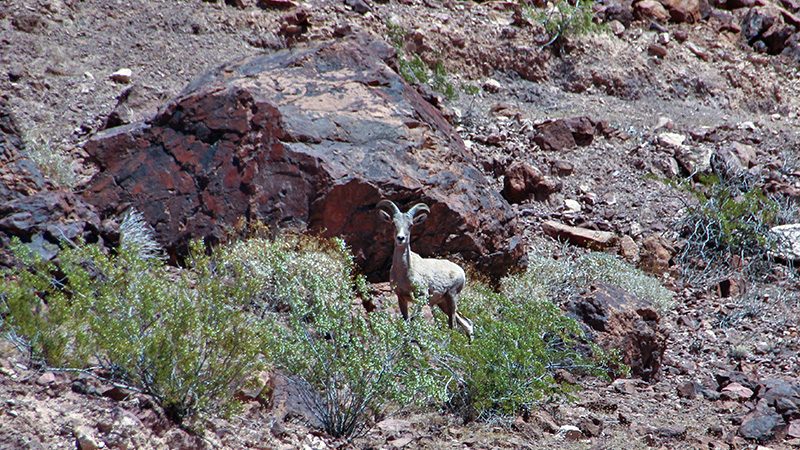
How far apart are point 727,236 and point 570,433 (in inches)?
321

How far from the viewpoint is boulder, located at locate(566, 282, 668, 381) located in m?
9.23

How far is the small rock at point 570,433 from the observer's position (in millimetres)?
7142

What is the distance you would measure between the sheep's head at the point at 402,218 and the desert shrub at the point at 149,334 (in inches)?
118

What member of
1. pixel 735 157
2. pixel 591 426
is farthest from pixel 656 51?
pixel 591 426

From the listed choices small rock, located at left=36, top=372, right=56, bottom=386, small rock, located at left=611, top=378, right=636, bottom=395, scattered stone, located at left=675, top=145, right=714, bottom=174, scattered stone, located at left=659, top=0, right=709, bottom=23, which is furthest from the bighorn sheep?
scattered stone, located at left=659, top=0, right=709, bottom=23

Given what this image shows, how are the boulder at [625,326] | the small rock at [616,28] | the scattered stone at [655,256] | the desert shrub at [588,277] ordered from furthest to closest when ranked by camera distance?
the small rock at [616,28] → the scattered stone at [655,256] → the desert shrub at [588,277] → the boulder at [625,326]

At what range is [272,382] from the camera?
6.77m

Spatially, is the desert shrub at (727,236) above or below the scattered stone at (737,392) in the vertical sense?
below

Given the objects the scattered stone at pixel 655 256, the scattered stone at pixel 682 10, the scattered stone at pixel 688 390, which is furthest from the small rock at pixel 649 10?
the scattered stone at pixel 688 390

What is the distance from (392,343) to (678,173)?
11014mm

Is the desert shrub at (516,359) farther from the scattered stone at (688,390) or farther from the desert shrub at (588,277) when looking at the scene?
the desert shrub at (588,277)

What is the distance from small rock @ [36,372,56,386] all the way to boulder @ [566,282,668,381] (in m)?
5.55

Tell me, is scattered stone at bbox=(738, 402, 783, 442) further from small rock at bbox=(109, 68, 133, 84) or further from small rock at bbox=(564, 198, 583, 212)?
small rock at bbox=(109, 68, 133, 84)

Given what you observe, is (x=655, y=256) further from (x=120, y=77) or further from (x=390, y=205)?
(x=120, y=77)
